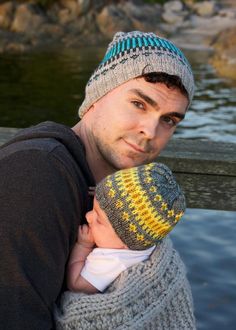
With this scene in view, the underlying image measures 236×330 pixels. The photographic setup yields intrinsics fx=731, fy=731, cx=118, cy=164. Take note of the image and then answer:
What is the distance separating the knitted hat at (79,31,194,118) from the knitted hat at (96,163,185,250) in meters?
0.54

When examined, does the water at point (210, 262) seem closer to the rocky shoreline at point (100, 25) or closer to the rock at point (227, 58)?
the rock at point (227, 58)

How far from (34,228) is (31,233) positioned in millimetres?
20

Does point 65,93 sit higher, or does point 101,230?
point 101,230

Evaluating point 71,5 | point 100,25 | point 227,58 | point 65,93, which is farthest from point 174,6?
point 65,93

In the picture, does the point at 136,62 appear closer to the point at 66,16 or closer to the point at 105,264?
the point at 105,264

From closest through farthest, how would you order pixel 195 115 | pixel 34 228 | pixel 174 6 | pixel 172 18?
pixel 34 228 → pixel 195 115 → pixel 172 18 → pixel 174 6

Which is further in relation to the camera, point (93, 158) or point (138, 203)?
point (93, 158)

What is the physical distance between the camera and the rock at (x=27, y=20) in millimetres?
31391

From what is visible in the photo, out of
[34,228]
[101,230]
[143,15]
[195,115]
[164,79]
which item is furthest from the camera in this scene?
[143,15]

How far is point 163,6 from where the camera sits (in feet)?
158

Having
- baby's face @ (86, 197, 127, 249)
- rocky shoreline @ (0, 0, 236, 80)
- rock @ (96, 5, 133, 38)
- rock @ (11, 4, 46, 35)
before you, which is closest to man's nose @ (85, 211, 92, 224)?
baby's face @ (86, 197, 127, 249)

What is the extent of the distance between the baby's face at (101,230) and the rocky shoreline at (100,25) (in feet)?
66.3

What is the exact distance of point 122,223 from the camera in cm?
274

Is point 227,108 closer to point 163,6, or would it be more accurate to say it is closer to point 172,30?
point 172,30
